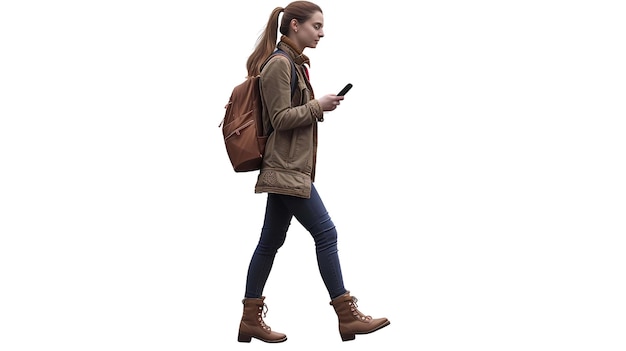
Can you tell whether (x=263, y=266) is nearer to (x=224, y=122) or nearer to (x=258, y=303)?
(x=258, y=303)

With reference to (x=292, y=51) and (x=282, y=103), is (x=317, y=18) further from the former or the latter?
(x=282, y=103)

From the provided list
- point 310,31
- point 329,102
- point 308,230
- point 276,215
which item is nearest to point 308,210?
point 308,230

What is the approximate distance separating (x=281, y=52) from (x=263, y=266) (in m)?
1.32

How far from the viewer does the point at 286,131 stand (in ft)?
20.8

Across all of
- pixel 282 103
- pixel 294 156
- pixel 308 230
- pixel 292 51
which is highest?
pixel 292 51

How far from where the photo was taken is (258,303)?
663cm

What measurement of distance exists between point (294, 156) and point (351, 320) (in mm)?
1038

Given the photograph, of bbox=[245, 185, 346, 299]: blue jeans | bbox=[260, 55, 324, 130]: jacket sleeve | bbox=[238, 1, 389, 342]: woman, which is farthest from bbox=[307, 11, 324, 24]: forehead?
bbox=[245, 185, 346, 299]: blue jeans

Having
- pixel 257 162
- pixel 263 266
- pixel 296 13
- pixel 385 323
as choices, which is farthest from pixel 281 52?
→ pixel 385 323

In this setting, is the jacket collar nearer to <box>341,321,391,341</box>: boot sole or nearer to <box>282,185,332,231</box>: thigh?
<box>282,185,332,231</box>: thigh

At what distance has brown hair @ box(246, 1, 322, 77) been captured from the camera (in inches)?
253

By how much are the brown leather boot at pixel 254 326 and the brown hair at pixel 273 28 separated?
1420mm

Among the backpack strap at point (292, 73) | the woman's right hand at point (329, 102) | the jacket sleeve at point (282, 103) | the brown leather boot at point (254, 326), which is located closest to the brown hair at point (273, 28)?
the backpack strap at point (292, 73)

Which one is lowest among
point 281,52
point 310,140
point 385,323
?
point 385,323
